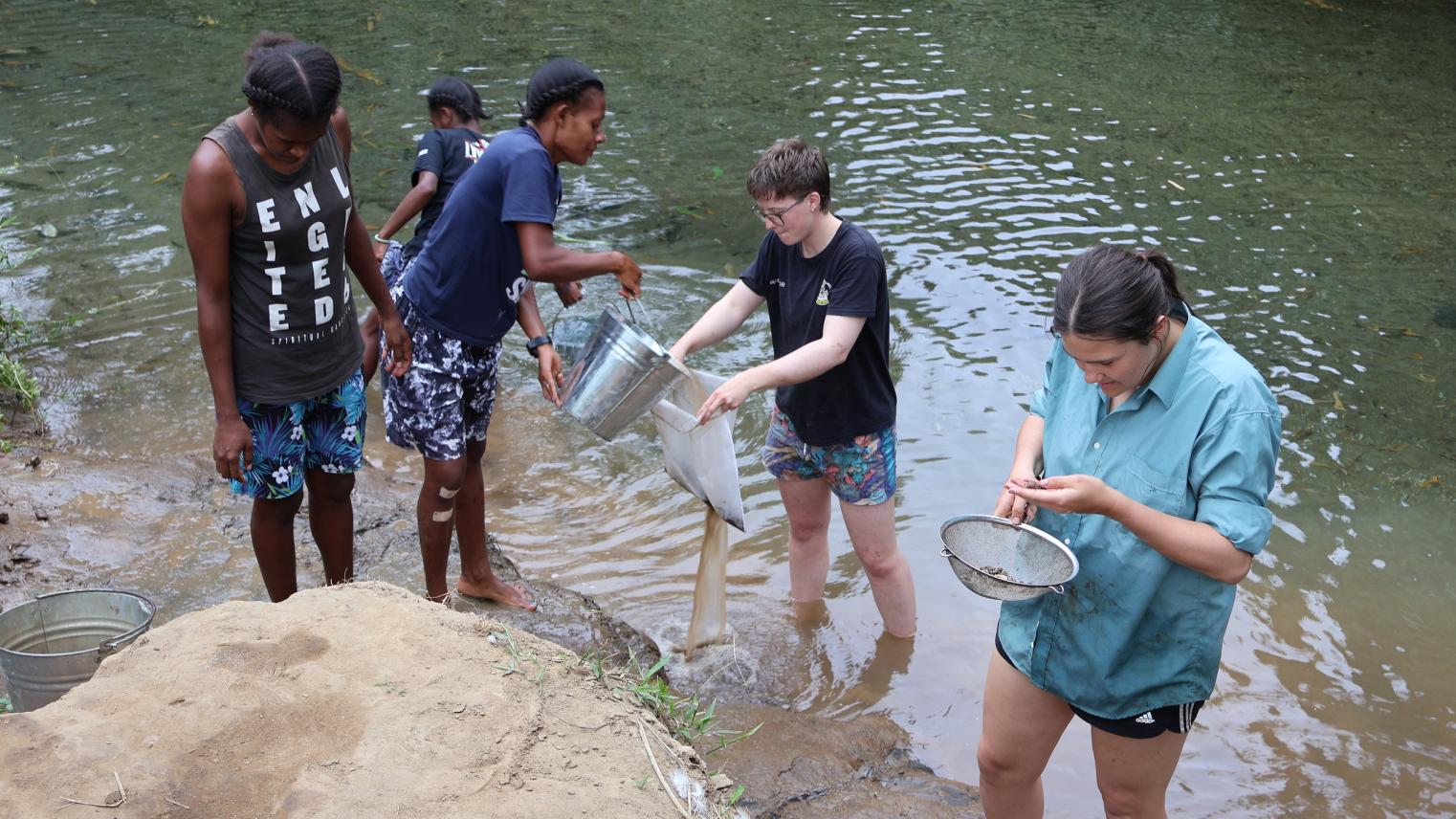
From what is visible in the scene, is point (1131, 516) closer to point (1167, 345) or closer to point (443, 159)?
point (1167, 345)

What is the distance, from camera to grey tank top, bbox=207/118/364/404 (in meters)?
3.11

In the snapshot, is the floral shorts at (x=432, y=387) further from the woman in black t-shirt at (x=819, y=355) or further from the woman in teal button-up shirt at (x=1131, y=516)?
the woman in teal button-up shirt at (x=1131, y=516)

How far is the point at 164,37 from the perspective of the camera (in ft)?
41.9

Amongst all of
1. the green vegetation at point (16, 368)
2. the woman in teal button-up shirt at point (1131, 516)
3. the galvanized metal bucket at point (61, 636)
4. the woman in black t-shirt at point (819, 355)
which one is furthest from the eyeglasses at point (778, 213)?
the green vegetation at point (16, 368)

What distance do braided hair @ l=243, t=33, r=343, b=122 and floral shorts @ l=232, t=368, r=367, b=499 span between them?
835mm

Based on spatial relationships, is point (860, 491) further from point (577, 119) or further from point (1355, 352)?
point (1355, 352)

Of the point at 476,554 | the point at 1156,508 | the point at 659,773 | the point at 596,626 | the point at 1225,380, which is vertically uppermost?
the point at 1225,380

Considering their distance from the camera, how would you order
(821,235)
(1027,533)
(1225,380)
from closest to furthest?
(1225,380), (1027,533), (821,235)

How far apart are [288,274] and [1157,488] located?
236 cm

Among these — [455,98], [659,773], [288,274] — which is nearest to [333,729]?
[659,773]

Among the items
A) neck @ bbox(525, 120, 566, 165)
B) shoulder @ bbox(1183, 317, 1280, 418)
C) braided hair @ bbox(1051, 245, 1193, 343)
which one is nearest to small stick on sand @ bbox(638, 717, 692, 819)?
braided hair @ bbox(1051, 245, 1193, 343)

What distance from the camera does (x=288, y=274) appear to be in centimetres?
324

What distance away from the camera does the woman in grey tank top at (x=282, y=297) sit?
3.03 metres

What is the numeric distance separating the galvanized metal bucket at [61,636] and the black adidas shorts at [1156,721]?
2.42 m
